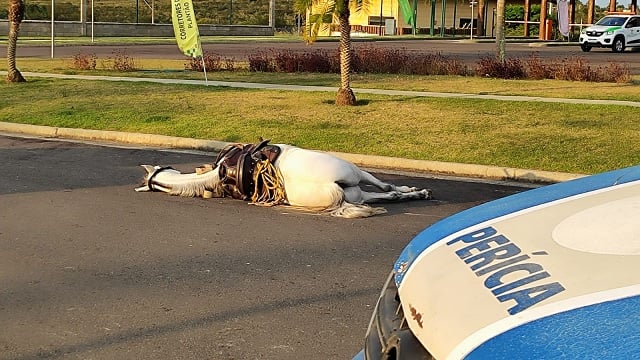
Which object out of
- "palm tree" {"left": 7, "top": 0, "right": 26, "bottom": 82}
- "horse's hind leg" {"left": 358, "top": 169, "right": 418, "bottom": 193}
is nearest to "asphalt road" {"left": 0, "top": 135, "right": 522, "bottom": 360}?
"horse's hind leg" {"left": 358, "top": 169, "right": 418, "bottom": 193}

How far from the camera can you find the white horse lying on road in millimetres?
8273

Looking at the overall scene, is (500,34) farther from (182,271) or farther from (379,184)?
(182,271)

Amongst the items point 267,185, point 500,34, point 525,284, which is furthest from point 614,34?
point 525,284

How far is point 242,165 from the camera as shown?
8.59 m

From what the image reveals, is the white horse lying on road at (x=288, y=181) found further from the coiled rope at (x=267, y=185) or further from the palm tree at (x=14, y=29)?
the palm tree at (x=14, y=29)

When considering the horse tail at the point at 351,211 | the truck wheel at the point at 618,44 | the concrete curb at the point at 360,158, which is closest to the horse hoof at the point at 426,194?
the horse tail at the point at 351,211

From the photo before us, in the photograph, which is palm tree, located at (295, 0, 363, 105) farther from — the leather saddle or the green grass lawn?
the leather saddle

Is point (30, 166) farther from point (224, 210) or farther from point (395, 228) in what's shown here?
point (395, 228)

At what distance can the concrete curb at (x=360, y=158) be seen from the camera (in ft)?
35.7

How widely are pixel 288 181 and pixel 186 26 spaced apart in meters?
11.4

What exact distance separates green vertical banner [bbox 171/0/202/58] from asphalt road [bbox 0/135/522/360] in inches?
366

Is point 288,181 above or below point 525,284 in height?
below

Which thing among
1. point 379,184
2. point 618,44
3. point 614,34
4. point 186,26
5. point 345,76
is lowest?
point 379,184

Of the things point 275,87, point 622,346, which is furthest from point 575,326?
point 275,87
